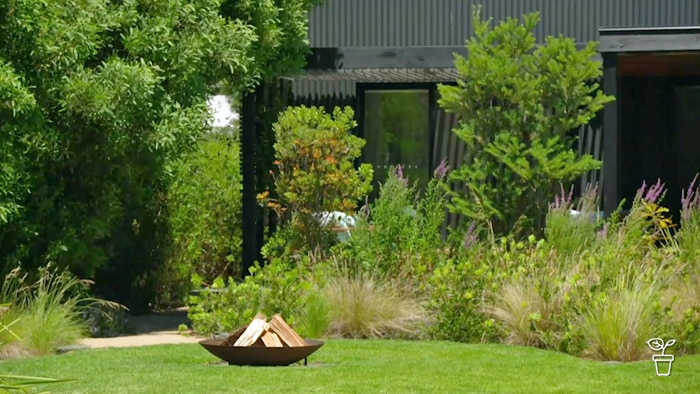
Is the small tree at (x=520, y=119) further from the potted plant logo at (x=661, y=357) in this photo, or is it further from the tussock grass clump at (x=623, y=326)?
the potted plant logo at (x=661, y=357)

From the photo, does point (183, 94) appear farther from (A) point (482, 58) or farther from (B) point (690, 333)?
(B) point (690, 333)

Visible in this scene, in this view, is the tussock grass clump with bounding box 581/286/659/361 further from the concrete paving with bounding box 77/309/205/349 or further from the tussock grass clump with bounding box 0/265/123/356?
the tussock grass clump with bounding box 0/265/123/356

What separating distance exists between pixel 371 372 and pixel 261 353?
81cm

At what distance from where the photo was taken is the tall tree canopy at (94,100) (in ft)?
37.9

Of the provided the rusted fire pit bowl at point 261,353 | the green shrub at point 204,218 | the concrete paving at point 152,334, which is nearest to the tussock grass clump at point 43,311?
→ the concrete paving at point 152,334

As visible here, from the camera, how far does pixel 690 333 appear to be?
10.3 meters

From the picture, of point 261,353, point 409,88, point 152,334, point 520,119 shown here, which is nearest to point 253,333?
point 261,353

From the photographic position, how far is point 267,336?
9.35 metres

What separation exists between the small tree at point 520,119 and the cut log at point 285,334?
490cm

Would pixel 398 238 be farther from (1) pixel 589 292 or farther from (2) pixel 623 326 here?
(2) pixel 623 326

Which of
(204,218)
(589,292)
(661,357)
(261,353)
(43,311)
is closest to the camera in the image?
(261,353)

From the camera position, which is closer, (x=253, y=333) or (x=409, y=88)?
(x=253, y=333)

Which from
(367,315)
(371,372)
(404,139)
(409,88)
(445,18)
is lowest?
(371,372)

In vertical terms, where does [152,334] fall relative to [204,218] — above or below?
below
